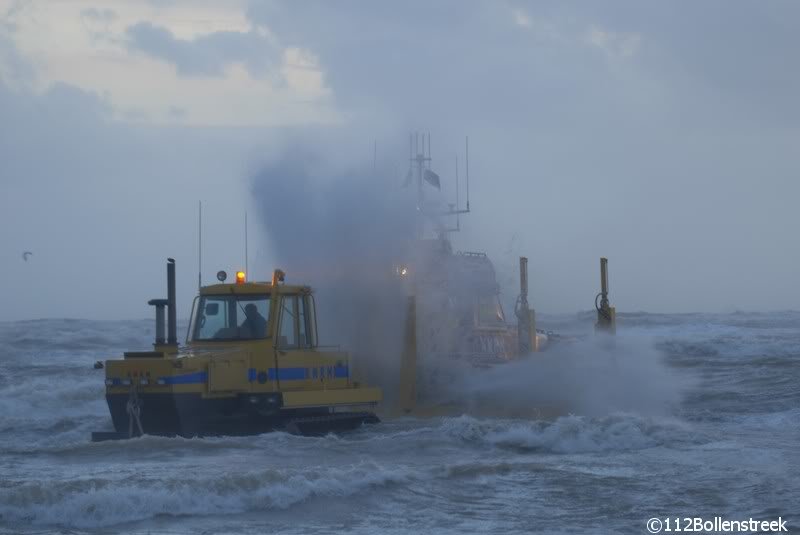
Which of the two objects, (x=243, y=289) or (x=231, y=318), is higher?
(x=243, y=289)

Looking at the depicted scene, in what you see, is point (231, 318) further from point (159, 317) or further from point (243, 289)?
point (159, 317)

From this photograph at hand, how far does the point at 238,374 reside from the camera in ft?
54.1

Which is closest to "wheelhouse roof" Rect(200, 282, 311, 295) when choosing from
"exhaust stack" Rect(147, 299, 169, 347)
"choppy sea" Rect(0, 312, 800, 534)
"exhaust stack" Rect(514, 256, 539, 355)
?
"exhaust stack" Rect(147, 299, 169, 347)

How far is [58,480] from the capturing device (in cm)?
1348

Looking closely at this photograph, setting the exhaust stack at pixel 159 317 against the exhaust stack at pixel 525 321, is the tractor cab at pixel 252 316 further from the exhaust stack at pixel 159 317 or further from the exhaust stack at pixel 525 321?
the exhaust stack at pixel 525 321

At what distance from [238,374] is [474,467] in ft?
12.5

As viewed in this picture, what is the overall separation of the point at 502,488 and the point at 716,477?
8.73ft

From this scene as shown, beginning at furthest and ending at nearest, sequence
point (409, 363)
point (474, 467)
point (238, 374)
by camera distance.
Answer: point (409, 363)
point (238, 374)
point (474, 467)

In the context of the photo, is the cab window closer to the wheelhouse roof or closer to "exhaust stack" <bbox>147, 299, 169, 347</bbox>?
the wheelhouse roof

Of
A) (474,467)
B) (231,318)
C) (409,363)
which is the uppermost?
(231,318)

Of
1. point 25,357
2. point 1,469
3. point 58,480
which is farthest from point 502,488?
point 25,357

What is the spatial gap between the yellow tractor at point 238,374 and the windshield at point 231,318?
1 cm

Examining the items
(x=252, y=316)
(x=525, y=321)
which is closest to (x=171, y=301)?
(x=252, y=316)

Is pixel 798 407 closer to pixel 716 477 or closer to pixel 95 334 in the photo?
pixel 716 477
